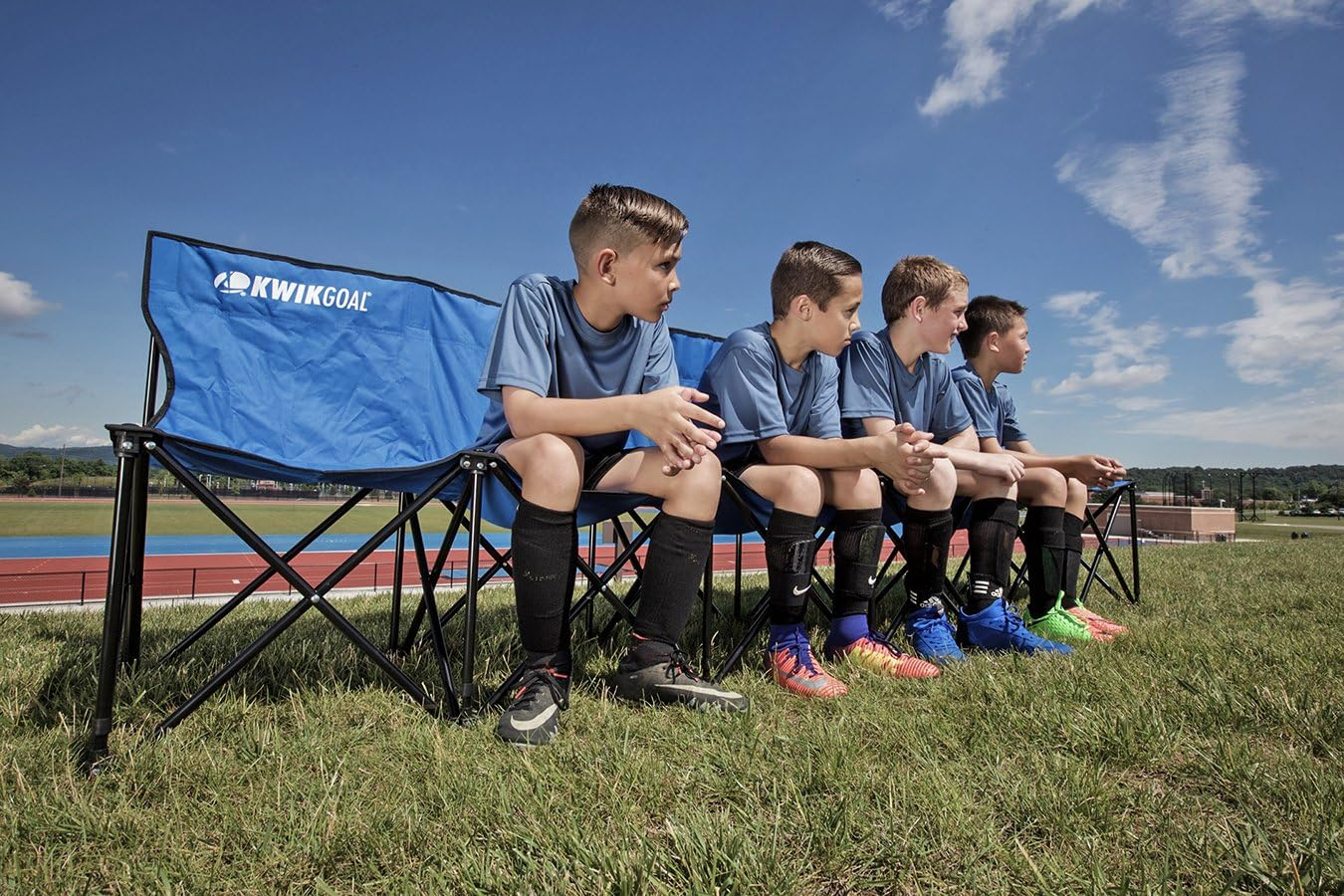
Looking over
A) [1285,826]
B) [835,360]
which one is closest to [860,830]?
[1285,826]

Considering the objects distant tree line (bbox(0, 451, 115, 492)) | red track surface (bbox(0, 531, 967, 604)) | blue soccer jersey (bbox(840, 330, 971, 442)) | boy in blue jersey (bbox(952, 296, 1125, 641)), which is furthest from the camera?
distant tree line (bbox(0, 451, 115, 492))

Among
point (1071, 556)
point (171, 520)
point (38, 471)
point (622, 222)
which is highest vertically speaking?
point (622, 222)

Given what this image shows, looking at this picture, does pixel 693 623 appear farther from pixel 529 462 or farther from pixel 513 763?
pixel 513 763

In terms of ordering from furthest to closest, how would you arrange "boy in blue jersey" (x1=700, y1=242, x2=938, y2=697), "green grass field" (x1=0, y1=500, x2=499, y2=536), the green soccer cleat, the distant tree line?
the distant tree line, "green grass field" (x1=0, y1=500, x2=499, y2=536), the green soccer cleat, "boy in blue jersey" (x1=700, y1=242, x2=938, y2=697)

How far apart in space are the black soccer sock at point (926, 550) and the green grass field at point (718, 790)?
1.67ft

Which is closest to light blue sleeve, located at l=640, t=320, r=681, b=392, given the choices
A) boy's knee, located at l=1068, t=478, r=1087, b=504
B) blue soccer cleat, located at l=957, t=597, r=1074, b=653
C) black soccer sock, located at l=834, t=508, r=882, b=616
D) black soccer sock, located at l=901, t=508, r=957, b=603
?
black soccer sock, located at l=834, t=508, r=882, b=616

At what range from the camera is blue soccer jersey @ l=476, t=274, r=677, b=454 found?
1.61 meters

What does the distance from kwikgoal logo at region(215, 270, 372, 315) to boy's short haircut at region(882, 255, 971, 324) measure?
1.80m

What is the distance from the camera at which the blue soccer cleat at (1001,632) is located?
2193 mm

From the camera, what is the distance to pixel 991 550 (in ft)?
7.73

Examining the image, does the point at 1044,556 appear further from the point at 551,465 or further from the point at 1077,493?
the point at 551,465

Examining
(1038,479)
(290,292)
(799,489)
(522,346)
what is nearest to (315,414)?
(290,292)

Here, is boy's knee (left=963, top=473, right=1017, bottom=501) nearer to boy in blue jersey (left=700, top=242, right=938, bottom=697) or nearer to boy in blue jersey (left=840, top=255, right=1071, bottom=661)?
boy in blue jersey (left=840, top=255, right=1071, bottom=661)

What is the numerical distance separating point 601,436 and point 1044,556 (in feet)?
6.07
